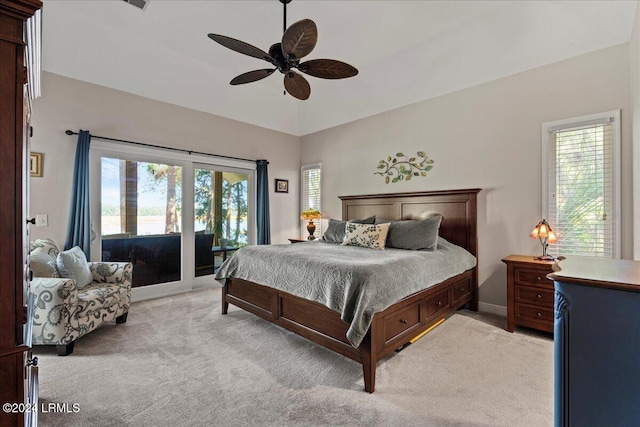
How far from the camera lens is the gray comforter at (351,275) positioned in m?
2.08

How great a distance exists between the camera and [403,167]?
445 cm

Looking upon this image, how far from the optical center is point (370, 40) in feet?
12.3

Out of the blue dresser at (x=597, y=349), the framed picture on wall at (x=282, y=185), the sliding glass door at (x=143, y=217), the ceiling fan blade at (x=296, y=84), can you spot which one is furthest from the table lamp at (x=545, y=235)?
the sliding glass door at (x=143, y=217)

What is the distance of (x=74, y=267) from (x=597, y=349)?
383cm

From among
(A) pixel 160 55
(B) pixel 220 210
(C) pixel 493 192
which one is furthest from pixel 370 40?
(B) pixel 220 210

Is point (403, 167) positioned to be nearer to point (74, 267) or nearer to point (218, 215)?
point (218, 215)

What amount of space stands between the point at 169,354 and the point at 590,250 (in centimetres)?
413

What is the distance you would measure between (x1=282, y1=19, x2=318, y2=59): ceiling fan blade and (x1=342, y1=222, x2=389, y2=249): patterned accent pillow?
2130mm

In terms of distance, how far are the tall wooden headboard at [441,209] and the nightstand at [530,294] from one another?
28.4 inches

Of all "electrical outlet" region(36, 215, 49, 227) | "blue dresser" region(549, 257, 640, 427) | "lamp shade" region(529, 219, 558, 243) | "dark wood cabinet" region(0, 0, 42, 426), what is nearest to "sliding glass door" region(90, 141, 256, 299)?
"electrical outlet" region(36, 215, 49, 227)

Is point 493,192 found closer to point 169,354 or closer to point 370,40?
point 370,40

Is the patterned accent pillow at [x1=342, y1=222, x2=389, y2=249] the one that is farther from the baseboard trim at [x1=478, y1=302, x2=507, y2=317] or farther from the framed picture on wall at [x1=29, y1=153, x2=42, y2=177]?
the framed picture on wall at [x1=29, y1=153, x2=42, y2=177]

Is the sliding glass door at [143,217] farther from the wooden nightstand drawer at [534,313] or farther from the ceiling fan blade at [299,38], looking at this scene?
the wooden nightstand drawer at [534,313]

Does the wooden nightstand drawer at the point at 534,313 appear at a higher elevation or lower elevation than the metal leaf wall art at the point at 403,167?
lower
